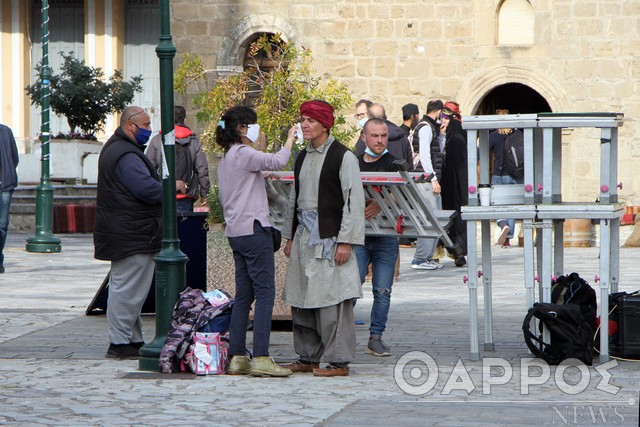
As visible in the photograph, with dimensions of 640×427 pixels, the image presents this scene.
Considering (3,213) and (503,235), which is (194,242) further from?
(503,235)

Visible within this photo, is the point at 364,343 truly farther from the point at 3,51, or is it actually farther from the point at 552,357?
the point at 3,51

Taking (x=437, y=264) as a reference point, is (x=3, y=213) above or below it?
above

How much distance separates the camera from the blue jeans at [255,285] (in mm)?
8641

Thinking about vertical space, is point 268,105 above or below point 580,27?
below

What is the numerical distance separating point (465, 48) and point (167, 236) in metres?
14.8

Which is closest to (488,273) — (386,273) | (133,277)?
(386,273)

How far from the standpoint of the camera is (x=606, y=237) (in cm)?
914

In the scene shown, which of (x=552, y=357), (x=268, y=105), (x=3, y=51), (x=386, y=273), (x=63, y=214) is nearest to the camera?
(x=552, y=357)

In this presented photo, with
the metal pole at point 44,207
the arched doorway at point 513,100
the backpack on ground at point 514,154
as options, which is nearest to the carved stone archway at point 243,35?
the arched doorway at point 513,100

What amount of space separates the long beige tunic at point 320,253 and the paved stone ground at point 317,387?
53 cm

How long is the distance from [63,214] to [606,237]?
14356mm

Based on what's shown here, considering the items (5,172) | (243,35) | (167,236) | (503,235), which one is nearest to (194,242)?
(167,236)

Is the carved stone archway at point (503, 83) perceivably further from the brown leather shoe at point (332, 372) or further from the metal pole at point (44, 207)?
the brown leather shoe at point (332, 372)

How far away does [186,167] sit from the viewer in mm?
13000
